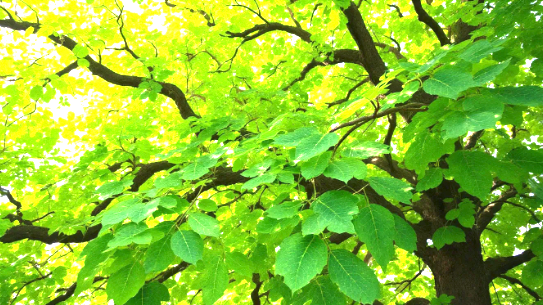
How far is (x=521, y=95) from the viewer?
5.04ft

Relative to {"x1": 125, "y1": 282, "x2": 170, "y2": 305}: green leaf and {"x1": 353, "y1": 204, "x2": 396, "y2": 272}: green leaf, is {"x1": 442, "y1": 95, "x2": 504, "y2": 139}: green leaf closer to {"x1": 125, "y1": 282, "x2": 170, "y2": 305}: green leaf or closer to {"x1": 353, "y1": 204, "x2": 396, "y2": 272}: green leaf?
{"x1": 353, "y1": 204, "x2": 396, "y2": 272}: green leaf

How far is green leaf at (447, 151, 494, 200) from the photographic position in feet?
5.97

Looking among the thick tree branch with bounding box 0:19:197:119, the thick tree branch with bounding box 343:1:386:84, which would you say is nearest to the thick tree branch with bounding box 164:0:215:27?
the thick tree branch with bounding box 0:19:197:119

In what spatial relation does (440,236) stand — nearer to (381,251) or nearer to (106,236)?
(381,251)

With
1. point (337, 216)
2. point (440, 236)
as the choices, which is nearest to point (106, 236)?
point (337, 216)

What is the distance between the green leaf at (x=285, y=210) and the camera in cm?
155

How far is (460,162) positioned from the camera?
6.13ft

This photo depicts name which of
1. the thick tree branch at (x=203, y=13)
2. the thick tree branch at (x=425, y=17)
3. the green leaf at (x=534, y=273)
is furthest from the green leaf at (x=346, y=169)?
the thick tree branch at (x=203, y=13)

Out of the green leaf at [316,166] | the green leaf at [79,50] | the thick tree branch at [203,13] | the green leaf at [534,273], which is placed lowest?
the green leaf at [534,273]

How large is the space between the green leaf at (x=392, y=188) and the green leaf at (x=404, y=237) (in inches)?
6.6

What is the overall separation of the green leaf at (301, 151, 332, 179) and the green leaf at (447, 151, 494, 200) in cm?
73

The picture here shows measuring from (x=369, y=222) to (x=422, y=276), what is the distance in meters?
6.80

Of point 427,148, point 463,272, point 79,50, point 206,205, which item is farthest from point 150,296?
point 463,272

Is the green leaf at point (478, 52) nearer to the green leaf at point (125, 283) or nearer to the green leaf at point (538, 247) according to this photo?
the green leaf at point (125, 283)
